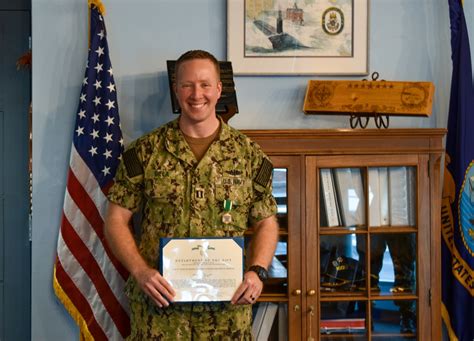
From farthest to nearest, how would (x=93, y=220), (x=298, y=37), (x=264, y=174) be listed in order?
1. (x=298, y=37)
2. (x=93, y=220)
3. (x=264, y=174)

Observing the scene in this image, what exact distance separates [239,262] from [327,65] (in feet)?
4.05

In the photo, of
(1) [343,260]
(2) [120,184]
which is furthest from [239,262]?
Answer: (1) [343,260]

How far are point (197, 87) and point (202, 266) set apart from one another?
59cm

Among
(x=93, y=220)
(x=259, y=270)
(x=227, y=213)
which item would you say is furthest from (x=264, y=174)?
(x=93, y=220)

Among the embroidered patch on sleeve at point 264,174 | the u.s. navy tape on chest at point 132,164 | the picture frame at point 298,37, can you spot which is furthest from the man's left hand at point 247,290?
the picture frame at point 298,37

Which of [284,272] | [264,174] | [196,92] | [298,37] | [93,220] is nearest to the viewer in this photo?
[196,92]

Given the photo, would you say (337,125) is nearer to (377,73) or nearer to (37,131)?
(377,73)

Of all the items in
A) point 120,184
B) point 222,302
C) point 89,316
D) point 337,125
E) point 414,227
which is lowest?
point 89,316

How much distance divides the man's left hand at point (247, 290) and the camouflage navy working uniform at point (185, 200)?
0.09 metres

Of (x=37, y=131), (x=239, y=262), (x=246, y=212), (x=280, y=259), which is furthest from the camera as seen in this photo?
(x=37, y=131)

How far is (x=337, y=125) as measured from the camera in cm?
326

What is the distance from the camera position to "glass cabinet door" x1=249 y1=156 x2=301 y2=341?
2912mm

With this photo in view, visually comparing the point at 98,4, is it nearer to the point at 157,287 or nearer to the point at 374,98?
the point at 374,98

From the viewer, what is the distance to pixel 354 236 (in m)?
2.96
